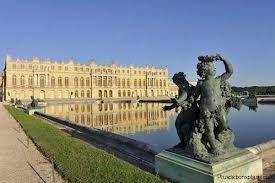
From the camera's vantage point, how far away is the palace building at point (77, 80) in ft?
238

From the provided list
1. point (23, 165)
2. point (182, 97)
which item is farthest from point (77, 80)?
point (182, 97)

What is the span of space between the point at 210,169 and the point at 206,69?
1806 mm

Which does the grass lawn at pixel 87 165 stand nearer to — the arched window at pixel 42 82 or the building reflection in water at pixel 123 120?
the building reflection in water at pixel 123 120

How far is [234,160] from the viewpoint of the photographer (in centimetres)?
539

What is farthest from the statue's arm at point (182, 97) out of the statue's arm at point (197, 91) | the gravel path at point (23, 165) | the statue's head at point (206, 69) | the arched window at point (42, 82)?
the arched window at point (42, 82)

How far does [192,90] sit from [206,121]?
2.40 feet

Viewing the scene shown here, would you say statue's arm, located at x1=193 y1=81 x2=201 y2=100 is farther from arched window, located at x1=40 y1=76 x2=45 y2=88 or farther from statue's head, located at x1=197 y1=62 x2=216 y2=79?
arched window, located at x1=40 y1=76 x2=45 y2=88

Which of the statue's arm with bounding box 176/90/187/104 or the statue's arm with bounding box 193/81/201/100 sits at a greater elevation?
the statue's arm with bounding box 193/81/201/100

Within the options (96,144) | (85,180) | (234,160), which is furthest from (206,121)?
(96,144)

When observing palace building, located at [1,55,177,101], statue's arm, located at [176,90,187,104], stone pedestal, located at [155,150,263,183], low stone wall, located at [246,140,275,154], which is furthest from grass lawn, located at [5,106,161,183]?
palace building, located at [1,55,177,101]

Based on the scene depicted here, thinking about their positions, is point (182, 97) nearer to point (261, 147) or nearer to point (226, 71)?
point (226, 71)

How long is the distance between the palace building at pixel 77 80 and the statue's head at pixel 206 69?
71.5 m

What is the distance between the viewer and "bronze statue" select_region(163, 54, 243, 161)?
5.56 m

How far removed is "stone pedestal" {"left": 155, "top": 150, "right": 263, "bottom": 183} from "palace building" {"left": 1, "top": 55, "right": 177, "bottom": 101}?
71.2m
